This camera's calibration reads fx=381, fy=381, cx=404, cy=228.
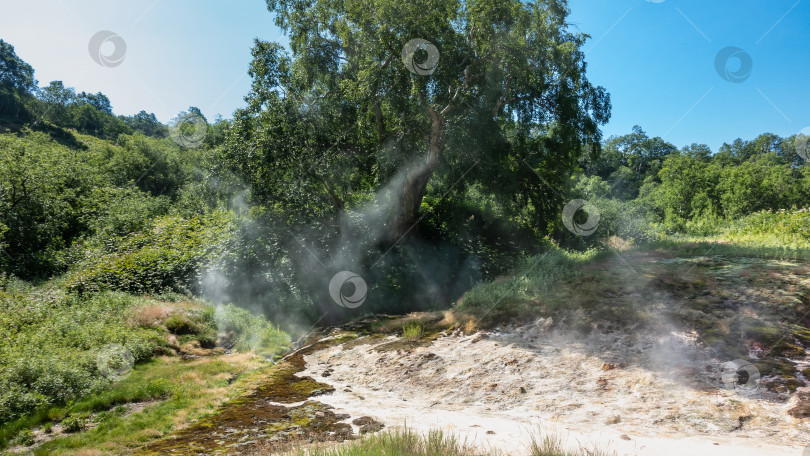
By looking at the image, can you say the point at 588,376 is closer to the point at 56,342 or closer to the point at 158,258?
the point at 56,342

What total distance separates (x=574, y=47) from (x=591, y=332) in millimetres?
10740

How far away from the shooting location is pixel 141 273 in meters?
18.3

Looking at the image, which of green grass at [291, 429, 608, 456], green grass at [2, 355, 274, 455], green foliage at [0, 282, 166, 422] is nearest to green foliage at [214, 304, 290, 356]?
green foliage at [0, 282, 166, 422]

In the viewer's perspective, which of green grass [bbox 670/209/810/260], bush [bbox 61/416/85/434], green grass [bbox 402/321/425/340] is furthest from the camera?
green grass [bbox 670/209/810/260]

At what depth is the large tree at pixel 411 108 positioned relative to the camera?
13.5 meters

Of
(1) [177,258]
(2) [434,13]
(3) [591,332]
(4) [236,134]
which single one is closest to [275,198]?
(4) [236,134]
